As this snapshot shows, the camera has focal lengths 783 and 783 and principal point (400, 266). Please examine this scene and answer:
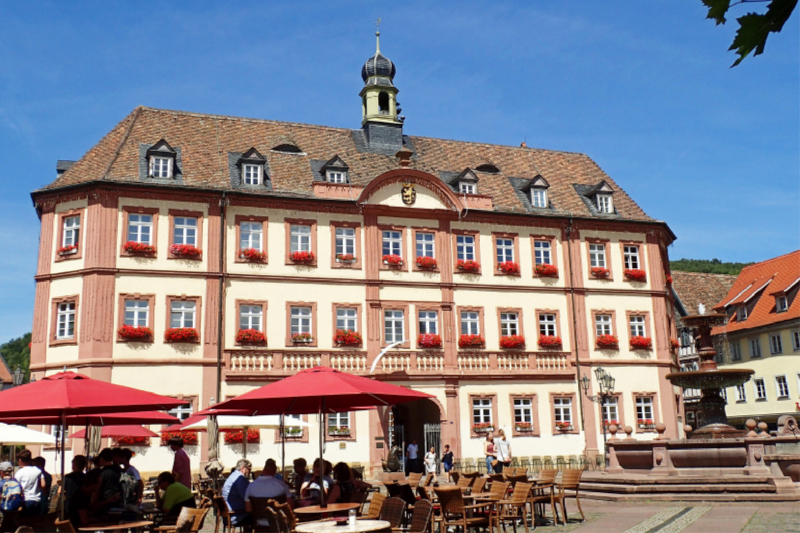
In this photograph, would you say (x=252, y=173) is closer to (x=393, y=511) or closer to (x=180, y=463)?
(x=180, y=463)

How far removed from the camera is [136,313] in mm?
28531

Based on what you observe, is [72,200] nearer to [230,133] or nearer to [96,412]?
[230,133]

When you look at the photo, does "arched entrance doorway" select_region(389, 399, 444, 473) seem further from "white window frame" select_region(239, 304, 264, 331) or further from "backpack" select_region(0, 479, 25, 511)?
"backpack" select_region(0, 479, 25, 511)

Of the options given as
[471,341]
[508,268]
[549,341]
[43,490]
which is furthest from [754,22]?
[549,341]

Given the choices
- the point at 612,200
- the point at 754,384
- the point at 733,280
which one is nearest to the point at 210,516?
the point at 612,200

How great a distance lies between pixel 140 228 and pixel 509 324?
1536cm

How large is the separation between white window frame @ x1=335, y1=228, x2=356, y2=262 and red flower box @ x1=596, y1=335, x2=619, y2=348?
11.3m

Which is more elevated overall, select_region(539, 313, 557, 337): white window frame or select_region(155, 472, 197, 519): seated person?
select_region(539, 313, 557, 337): white window frame

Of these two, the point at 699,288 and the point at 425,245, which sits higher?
the point at 699,288

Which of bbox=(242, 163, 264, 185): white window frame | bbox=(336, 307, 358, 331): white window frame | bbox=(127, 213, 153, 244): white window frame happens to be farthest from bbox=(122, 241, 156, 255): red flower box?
bbox=(336, 307, 358, 331): white window frame

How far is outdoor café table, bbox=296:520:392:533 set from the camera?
886cm

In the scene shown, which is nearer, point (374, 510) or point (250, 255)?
point (374, 510)

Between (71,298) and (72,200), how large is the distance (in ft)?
12.5

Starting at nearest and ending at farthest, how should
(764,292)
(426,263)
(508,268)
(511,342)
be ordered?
(426,263) → (511,342) → (508,268) → (764,292)
